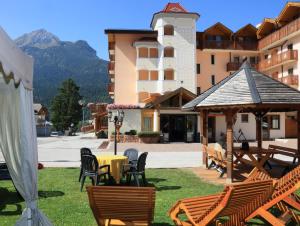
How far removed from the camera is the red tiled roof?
134 feet

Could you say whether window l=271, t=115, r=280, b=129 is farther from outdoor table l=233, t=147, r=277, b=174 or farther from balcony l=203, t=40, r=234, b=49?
outdoor table l=233, t=147, r=277, b=174

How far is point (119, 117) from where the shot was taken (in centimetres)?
1672

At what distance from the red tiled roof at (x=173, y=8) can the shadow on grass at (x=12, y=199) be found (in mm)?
33410

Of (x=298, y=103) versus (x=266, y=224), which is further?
(x=298, y=103)

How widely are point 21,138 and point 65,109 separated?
65190 millimetres

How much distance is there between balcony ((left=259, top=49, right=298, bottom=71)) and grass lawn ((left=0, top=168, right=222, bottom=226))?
27.7 m

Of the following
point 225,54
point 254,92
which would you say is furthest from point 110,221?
point 225,54

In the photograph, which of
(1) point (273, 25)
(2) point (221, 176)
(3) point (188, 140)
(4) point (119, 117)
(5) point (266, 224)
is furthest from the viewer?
(1) point (273, 25)

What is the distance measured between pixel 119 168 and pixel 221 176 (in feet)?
11.5

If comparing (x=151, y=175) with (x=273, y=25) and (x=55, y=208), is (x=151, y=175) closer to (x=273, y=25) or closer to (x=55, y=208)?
(x=55, y=208)

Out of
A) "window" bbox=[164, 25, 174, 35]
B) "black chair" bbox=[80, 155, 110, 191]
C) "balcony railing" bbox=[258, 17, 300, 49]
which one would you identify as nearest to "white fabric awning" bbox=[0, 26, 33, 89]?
"black chair" bbox=[80, 155, 110, 191]

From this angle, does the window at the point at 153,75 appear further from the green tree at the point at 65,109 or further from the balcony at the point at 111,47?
the green tree at the point at 65,109

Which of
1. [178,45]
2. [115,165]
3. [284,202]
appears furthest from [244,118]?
[284,202]

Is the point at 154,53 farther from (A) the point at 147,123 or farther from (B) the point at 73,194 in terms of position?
(B) the point at 73,194
